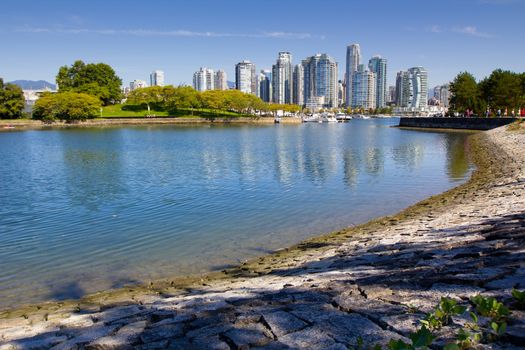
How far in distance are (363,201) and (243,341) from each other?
16815 mm

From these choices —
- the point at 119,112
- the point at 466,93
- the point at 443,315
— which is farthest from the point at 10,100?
the point at 443,315

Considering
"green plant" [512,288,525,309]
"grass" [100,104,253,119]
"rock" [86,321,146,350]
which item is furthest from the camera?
"grass" [100,104,253,119]

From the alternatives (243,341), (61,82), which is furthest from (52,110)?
(243,341)

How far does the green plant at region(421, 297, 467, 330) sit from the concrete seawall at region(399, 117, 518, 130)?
282ft

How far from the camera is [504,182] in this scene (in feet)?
69.6

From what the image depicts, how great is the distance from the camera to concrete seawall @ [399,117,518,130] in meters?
82.8

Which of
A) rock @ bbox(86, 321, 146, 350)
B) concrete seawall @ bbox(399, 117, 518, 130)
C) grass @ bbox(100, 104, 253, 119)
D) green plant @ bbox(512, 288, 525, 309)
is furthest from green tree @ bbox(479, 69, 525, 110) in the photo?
rock @ bbox(86, 321, 146, 350)

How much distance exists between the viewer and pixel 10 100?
4609 inches

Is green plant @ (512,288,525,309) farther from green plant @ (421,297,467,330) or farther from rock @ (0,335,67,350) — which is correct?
rock @ (0,335,67,350)

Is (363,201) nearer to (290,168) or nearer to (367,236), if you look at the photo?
(367,236)

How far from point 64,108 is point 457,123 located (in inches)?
4004

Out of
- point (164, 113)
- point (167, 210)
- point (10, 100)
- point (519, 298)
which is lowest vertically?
point (167, 210)

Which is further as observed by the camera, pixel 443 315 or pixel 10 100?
pixel 10 100

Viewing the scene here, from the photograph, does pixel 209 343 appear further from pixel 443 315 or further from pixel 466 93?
pixel 466 93
